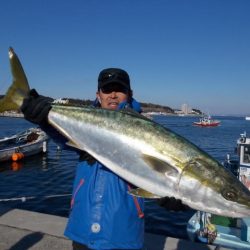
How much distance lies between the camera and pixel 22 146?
2970 centimetres

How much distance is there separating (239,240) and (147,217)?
6137mm

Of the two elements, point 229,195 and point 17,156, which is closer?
point 229,195

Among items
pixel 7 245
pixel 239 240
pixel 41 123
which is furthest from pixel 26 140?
pixel 41 123

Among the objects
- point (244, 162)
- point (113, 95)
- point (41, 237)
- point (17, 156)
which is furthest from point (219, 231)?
point (17, 156)

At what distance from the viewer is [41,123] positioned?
11.0ft

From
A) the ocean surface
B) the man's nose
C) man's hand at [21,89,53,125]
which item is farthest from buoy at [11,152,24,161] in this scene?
the man's nose

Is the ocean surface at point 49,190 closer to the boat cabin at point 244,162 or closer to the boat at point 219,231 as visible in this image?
the boat at point 219,231

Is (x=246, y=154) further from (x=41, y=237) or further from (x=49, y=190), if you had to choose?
(x=41, y=237)

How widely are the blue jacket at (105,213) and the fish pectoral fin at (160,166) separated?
39 centimetres

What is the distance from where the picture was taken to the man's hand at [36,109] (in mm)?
3209

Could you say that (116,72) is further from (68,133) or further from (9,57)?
(9,57)

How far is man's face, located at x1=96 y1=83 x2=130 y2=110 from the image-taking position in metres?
3.44

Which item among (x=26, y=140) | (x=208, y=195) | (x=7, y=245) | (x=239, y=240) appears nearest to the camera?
(x=208, y=195)

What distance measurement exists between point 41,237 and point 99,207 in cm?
310
